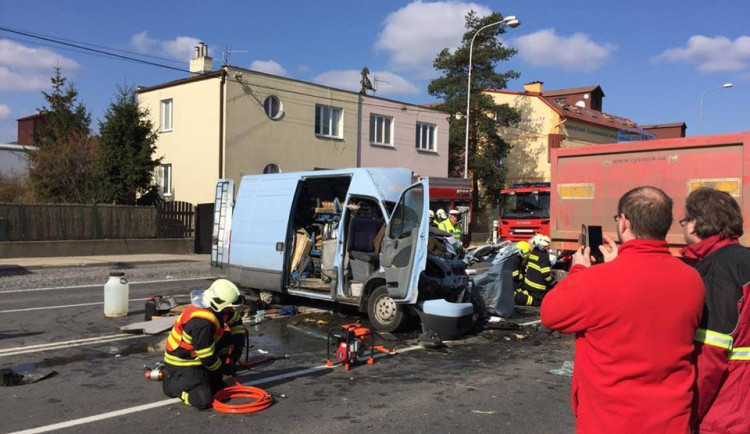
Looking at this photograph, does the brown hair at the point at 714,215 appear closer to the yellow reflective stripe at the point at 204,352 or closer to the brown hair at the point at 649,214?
the brown hair at the point at 649,214

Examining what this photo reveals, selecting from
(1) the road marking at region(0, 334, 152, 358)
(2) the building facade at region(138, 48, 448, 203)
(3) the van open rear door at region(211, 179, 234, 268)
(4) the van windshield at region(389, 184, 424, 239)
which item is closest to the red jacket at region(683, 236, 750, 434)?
(4) the van windshield at region(389, 184, 424, 239)

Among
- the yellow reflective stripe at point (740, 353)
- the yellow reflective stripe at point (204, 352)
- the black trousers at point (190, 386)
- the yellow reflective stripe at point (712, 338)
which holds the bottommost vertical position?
the black trousers at point (190, 386)

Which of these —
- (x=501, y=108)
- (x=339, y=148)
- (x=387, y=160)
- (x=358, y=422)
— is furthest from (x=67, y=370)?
(x=501, y=108)

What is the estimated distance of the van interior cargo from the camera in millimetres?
9133

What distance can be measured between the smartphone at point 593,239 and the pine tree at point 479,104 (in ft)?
115

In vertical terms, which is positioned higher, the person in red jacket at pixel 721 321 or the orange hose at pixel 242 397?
the person in red jacket at pixel 721 321

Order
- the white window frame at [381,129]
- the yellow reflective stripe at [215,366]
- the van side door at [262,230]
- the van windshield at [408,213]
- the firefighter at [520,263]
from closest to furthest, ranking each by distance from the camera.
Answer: the yellow reflective stripe at [215,366], the van windshield at [408,213], the van side door at [262,230], the firefighter at [520,263], the white window frame at [381,129]

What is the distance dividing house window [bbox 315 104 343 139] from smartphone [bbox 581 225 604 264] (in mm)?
24976

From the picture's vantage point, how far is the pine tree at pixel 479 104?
3769cm

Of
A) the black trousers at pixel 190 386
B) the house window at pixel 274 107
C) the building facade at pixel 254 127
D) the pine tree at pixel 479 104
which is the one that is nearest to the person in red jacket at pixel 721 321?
the black trousers at pixel 190 386

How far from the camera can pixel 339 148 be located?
1112 inches

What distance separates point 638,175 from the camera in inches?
365

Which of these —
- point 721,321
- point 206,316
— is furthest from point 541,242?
point 721,321

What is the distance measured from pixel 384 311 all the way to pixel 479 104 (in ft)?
102
